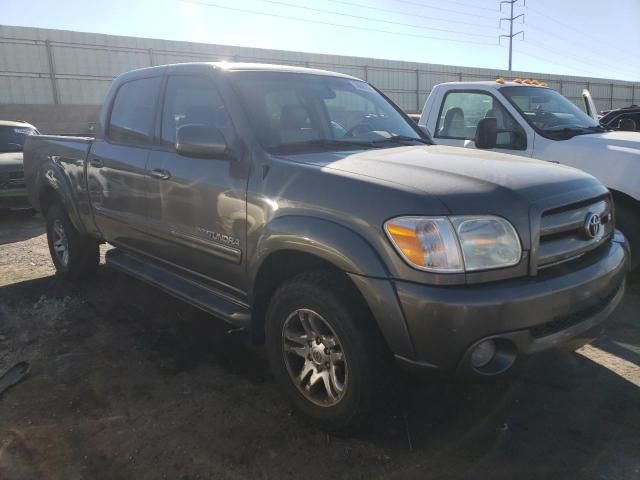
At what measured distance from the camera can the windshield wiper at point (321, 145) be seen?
297cm

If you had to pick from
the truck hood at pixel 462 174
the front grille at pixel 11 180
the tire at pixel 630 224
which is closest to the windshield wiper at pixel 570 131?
the tire at pixel 630 224

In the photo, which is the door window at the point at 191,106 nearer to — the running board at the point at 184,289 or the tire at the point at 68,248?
the running board at the point at 184,289

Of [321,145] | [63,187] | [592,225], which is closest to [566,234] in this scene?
[592,225]

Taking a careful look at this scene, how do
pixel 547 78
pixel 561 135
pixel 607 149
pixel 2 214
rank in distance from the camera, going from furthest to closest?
pixel 547 78, pixel 2 214, pixel 561 135, pixel 607 149

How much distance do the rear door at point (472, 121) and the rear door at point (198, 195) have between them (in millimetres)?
3017

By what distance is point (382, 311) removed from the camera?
2256 millimetres

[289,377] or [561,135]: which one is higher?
[561,135]

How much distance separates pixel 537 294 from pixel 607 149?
3.17 m

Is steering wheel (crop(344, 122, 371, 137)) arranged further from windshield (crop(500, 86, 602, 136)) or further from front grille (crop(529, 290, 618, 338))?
windshield (crop(500, 86, 602, 136))

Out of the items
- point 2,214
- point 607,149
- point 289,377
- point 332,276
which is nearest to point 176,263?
point 289,377

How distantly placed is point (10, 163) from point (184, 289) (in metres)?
6.50

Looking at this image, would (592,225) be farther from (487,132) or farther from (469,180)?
(487,132)

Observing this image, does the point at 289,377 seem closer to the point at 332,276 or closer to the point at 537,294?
the point at 332,276

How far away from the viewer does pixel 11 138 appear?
916 centimetres
